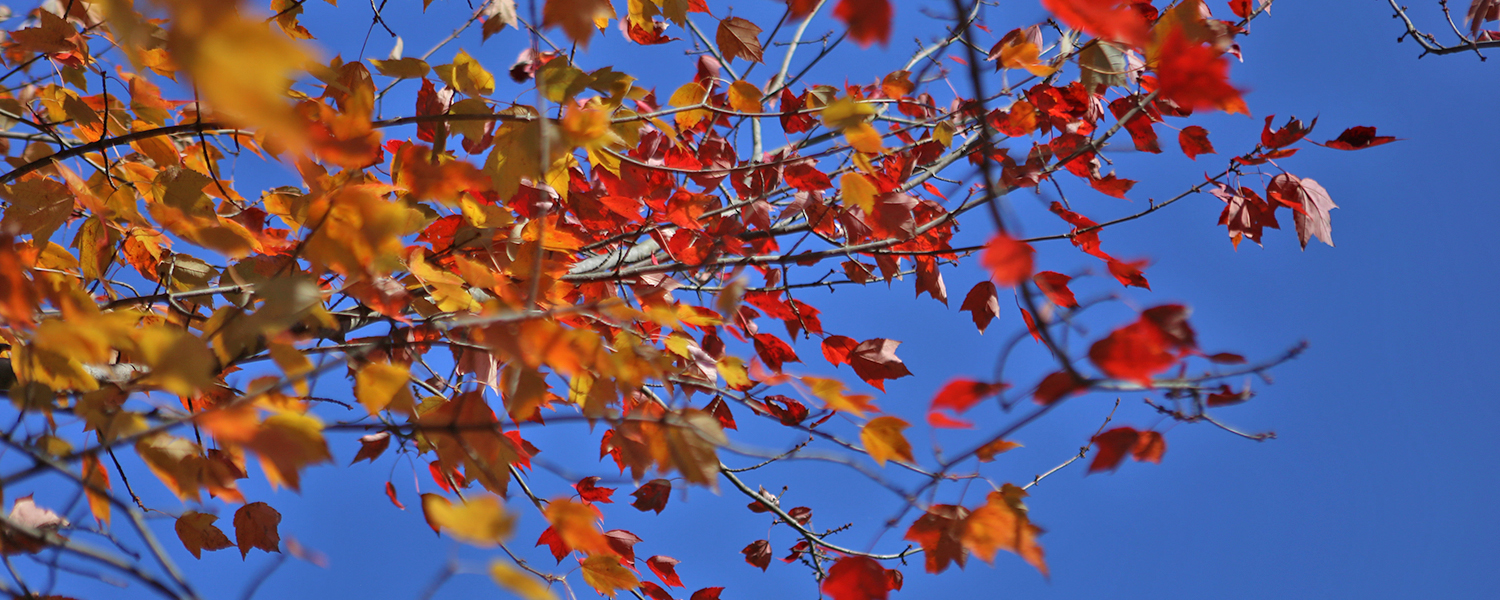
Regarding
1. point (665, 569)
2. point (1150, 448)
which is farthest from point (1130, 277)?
point (665, 569)

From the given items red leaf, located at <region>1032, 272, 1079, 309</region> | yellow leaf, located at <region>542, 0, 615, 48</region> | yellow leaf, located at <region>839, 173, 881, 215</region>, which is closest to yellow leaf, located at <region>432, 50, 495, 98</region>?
yellow leaf, located at <region>542, 0, 615, 48</region>

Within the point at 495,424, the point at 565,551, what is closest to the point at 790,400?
the point at 565,551

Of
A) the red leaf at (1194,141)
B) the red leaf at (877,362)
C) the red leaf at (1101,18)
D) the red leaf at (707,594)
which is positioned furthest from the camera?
the red leaf at (707,594)

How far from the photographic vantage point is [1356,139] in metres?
2.18

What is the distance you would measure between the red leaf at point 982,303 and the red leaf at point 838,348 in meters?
0.37

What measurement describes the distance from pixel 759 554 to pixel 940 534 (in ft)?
5.75

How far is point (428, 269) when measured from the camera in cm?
154

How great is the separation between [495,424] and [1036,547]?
1011mm

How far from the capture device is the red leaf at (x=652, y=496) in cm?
270

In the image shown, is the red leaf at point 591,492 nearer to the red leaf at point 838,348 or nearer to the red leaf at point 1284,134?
the red leaf at point 838,348

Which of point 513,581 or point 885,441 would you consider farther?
point 885,441

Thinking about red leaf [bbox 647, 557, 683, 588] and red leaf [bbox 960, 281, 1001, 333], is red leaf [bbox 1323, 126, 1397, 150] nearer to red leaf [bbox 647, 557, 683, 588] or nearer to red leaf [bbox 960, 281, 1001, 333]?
red leaf [bbox 960, 281, 1001, 333]

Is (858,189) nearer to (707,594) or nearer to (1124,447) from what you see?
(1124,447)

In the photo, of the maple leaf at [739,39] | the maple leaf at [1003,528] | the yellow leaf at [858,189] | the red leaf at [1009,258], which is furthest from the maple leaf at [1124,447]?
the maple leaf at [739,39]
